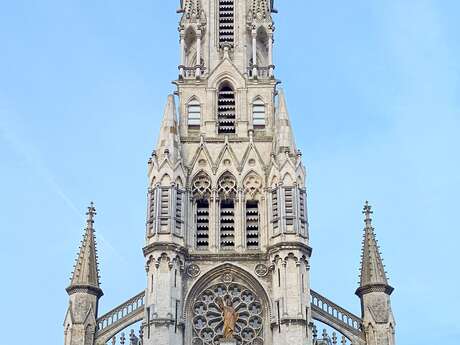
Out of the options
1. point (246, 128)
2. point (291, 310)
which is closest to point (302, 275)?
point (291, 310)

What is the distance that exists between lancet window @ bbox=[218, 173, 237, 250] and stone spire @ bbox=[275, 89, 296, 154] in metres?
2.45

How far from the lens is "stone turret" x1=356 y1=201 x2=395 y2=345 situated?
38.3m

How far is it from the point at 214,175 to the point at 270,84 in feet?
18.4

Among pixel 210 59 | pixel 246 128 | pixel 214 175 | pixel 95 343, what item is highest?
pixel 210 59

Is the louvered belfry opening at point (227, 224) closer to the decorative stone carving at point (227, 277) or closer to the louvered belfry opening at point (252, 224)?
the louvered belfry opening at point (252, 224)

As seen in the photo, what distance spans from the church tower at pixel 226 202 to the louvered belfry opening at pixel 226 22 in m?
0.06

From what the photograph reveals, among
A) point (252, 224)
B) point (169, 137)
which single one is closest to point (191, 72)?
point (169, 137)

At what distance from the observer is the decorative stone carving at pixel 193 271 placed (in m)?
39.6

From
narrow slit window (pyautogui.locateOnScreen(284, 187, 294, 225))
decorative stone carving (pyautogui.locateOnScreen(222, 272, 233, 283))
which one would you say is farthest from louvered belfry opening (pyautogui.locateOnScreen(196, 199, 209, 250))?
narrow slit window (pyautogui.locateOnScreen(284, 187, 294, 225))

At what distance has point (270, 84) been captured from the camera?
44938mm

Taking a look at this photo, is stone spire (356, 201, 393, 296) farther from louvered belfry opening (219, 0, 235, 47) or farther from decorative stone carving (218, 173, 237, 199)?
louvered belfry opening (219, 0, 235, 47)

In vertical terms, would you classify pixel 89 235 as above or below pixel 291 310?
above

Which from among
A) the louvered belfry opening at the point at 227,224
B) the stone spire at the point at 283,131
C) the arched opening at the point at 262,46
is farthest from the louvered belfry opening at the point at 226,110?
the louvered belfry opening at the point at 227,224

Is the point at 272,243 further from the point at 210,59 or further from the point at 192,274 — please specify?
the point at 210,59
